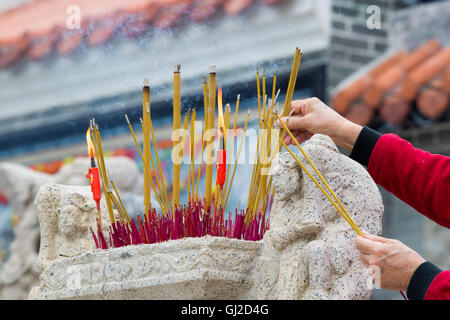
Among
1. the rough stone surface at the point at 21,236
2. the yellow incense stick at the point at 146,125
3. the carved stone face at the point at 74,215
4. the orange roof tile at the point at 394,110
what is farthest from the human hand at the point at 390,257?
the orange roof tile at the point at 394,110

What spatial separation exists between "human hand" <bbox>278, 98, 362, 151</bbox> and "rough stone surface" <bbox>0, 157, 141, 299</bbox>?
2.19 meters

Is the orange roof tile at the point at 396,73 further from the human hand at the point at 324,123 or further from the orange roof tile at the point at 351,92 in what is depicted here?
the human hand at the point at 324,123

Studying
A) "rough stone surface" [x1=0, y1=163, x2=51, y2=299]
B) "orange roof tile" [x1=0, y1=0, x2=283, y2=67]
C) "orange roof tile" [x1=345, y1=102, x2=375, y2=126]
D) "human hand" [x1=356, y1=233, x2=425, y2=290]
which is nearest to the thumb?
"human hand" [x1=356, y1=233, x2=425, y2=290]

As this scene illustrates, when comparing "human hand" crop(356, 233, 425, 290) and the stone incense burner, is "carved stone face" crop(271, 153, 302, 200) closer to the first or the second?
the stone incense burner

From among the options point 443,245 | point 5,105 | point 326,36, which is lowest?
point 443,245

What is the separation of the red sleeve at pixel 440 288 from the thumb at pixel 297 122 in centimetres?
64

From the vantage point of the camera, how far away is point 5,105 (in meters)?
6.70

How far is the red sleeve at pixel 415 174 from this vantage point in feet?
7.50

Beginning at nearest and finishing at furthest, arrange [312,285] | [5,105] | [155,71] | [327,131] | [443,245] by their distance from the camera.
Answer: [312,285]
[327,131]
[155,71]
[443,245]
[5,105]

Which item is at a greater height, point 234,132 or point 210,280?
point 234,132

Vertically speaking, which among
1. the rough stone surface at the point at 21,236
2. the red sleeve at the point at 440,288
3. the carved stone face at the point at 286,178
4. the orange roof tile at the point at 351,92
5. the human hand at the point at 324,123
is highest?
the human hand at the point at 324,123
